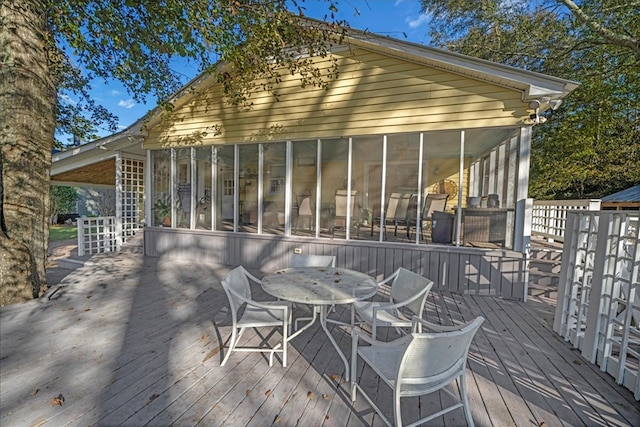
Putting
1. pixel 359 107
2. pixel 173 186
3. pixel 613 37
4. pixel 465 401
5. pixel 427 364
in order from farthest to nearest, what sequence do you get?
pixel 613 37
pixel 173 186
pixel 359 107
pixel 465 401
pixel 427 364

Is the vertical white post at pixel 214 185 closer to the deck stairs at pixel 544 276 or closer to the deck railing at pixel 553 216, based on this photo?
the deck stairs at pixel 544 276

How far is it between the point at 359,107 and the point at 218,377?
4.65 meters

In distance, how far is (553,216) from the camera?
22.7 feet

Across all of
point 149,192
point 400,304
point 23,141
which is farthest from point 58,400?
point 149,192

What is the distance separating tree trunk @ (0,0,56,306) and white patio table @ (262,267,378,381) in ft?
12.8

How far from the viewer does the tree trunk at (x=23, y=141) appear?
12.1 ft

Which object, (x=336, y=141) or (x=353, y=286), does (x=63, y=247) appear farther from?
(x=353, y=286)

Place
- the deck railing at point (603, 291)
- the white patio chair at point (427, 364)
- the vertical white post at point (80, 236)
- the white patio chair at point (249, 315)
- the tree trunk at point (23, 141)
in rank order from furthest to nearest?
the vertical white post at point (80, 236)
the tree trunk at point (23, 141)
the white patio chair at point (249, 315)
the deck railing at point (603, 291)
the white patio chair at point (427, 364)

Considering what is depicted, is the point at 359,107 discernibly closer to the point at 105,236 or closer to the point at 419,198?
the point at 419,198

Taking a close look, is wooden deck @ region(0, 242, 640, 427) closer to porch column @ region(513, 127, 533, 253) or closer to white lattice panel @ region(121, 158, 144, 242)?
porch column @ region(513, 127, 533, 253)

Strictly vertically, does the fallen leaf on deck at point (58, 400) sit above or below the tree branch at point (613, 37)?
below

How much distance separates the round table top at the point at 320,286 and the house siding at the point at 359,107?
3085mm

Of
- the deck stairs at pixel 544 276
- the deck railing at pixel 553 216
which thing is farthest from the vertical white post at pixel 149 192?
the deck railing at pixel 553 216

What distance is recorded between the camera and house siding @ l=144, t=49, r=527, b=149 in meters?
4.36
